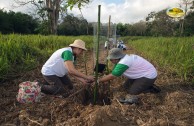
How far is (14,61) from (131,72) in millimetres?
2458

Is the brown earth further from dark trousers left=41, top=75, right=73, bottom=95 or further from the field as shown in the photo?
dark trousers left=41, top=75, right=73, bottom=95

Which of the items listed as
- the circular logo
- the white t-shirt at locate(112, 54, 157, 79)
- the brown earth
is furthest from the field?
the circular logo

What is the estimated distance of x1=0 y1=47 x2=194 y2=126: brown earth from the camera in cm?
249

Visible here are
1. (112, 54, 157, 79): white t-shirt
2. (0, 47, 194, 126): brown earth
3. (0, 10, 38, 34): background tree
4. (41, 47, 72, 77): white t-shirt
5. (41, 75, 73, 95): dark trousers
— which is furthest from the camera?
(0, 10, 38, 34): background tree

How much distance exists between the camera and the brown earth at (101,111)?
98.0 inches

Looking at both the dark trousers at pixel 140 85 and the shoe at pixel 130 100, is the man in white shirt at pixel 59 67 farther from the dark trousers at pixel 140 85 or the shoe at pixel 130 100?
the dark trousers at pixel 140 85

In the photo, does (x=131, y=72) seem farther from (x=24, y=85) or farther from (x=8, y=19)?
(x=8, y=19)

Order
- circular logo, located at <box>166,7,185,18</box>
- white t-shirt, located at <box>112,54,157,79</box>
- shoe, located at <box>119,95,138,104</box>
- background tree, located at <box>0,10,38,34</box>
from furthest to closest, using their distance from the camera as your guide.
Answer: background tree, located at <box>0,10,38,34</box> → circular logo, located at <box>166,7,185,18</box> → white t-shirt, located at <box>112,54,157,79</box> → shoe, located at <box>119,95,138,104</box>

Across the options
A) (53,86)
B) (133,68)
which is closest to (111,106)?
(133,68)

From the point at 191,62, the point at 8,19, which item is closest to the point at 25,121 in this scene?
the point at 191,62

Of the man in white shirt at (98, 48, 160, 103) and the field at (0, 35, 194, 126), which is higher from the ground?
the man in white shirt at (98, 48, 160, 103)

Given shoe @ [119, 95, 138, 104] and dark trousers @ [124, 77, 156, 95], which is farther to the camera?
dark trousers @ [124, 77, 156, 95]

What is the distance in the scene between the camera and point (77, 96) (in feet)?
11.7

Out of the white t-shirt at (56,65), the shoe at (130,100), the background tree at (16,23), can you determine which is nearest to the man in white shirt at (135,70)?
the shoe at (130,100)
